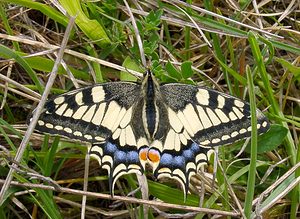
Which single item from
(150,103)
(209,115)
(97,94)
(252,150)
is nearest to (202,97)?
(209,115)

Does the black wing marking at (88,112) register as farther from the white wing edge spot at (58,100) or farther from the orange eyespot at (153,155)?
the orange eyespot at (153,155)

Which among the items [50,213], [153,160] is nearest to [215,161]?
[153,160]

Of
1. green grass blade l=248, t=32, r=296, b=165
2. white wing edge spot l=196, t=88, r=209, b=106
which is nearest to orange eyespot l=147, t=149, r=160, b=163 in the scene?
white wing edge spot l=196, t=88, r=209, b=106

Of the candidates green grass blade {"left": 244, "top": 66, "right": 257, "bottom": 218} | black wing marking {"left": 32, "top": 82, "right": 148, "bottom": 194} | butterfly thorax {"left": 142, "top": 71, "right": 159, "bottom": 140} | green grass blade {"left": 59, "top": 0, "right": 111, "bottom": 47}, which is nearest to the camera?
green grass blade {"left": 244, "top": 66, "right": 257, "bottom": 218}

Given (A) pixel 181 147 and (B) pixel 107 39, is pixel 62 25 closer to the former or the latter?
(B) pixel 107 39

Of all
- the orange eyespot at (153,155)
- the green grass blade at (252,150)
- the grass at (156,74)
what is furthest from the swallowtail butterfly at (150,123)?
the green grass blade at (252,150)

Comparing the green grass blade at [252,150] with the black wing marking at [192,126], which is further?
the black wing marking at [192,126]

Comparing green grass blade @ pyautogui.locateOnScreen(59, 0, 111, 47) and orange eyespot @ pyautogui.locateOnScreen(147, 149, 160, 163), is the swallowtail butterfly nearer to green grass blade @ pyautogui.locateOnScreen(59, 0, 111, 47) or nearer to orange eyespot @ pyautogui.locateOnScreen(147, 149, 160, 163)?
orange eyespot @ pyautogui.locateOnScreen(147, 149, 160, 163)
